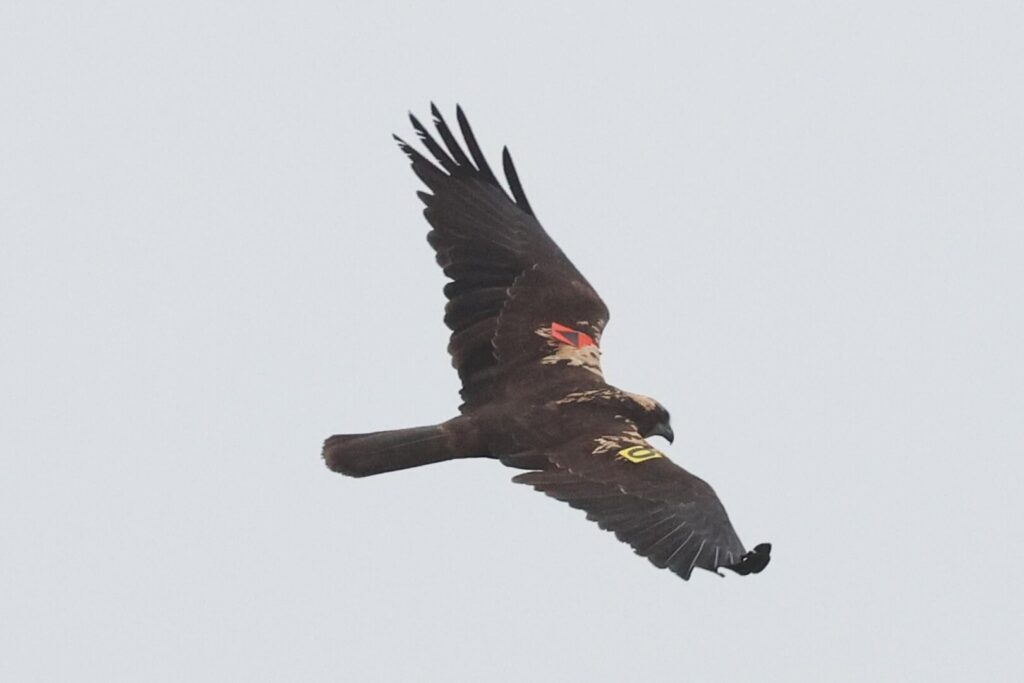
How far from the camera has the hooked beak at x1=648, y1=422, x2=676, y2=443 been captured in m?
15.5

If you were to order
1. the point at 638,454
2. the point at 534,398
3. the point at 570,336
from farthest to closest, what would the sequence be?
the point at 570,336, the point at 534,398, the point at 638,454

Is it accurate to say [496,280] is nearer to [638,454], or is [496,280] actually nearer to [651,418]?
[651,418]

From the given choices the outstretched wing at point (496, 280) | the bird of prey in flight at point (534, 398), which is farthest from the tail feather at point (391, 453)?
the outstretched wing at point (496, 280)

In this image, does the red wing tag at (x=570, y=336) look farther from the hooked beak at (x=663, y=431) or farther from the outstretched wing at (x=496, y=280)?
the hooked beak at (x=663, y=431)

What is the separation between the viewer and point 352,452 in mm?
15094

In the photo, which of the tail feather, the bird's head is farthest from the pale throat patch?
the tail feather

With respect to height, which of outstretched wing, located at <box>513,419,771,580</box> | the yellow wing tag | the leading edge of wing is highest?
the leading edge of wing

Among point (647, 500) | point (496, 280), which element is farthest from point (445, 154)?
point (647, 500)

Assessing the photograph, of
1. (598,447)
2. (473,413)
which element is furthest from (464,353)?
(598,447)

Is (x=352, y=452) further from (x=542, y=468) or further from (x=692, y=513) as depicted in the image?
(x=692, y=513)

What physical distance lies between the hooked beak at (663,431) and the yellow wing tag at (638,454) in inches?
33.6

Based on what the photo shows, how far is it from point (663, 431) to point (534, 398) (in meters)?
1.02

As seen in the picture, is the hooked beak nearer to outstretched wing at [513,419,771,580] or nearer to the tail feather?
outstretched wing at [513,419,771,580]

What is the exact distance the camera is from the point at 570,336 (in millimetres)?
15836
